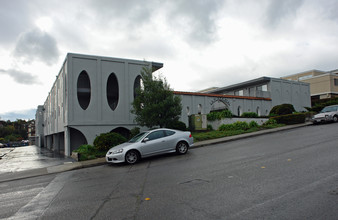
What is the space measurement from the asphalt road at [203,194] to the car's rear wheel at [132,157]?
227 centimetres

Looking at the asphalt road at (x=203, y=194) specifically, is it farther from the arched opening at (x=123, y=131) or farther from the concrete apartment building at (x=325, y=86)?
the concrete apartment building at (x=325, y=86)

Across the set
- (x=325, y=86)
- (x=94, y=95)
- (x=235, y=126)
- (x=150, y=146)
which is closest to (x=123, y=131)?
(x=94, y=95)

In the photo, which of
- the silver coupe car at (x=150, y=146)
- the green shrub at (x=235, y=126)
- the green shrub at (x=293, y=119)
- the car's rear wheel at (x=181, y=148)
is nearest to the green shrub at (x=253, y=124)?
the green shrub at (x=235, y=126)

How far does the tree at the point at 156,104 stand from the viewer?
17281 mm

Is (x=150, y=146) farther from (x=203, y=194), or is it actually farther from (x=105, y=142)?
(x=203, y=194)

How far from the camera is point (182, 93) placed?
23.2 meters

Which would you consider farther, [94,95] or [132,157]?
[94,95]

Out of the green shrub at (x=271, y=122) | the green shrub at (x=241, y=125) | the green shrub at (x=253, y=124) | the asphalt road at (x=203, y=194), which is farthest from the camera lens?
the green shrub at (x=271, y=122)

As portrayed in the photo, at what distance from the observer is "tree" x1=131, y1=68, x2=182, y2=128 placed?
17.3m

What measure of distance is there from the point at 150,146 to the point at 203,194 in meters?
6.19

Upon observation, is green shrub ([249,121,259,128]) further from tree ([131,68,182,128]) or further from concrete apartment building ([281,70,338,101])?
concrete apartment building ([281,70,338,101])

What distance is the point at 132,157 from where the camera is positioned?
36.4ft

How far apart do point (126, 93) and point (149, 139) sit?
32.7 ft

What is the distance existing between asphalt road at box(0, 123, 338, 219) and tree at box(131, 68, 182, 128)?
8.63m
